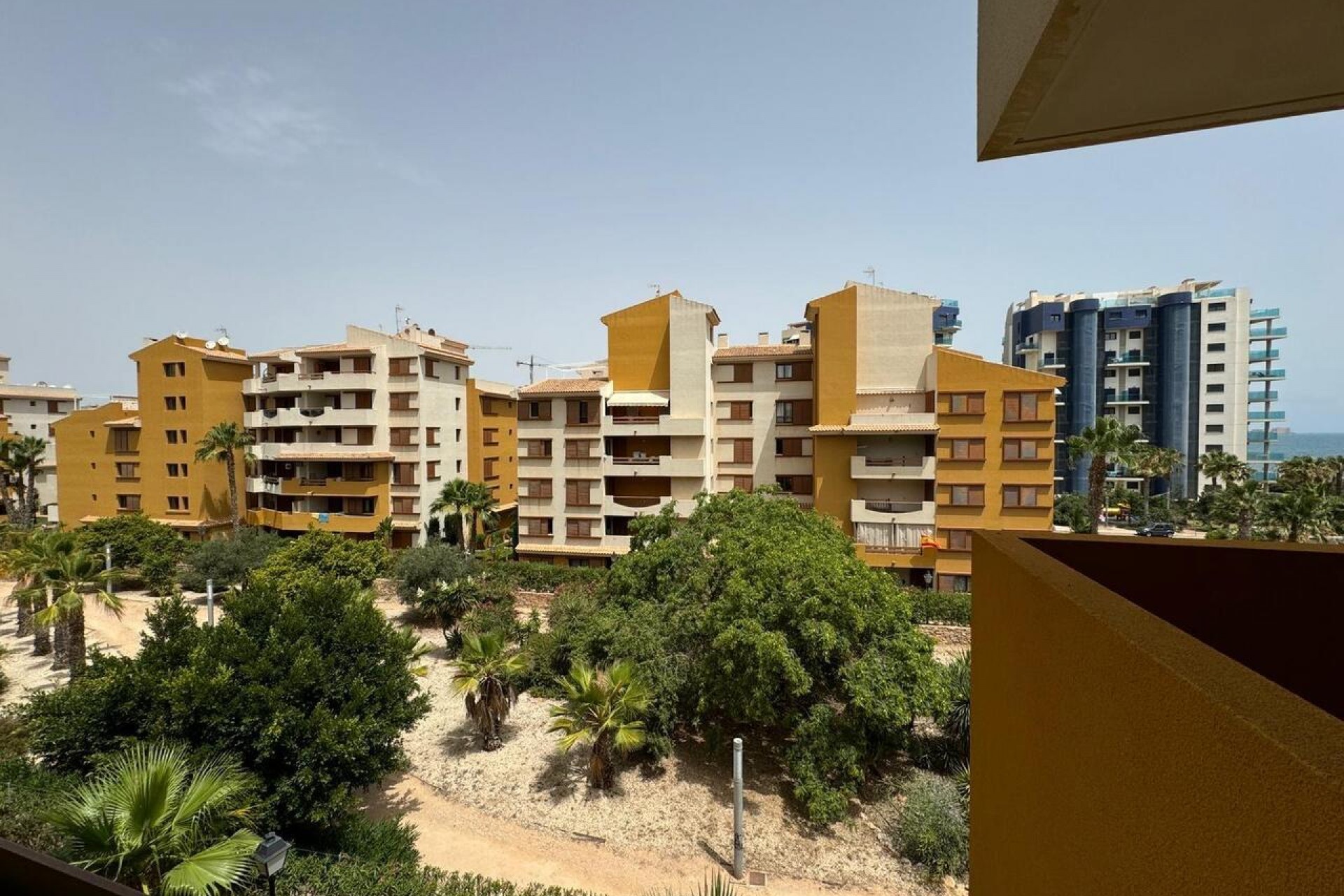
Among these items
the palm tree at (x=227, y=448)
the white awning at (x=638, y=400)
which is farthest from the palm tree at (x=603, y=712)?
the palm tree at (x=227, y=448)

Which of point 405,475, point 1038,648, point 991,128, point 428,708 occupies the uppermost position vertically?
point 991,128

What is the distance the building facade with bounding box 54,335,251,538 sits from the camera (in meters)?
33.9

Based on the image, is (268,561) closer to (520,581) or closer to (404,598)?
(404,598)

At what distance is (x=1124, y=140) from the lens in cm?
361

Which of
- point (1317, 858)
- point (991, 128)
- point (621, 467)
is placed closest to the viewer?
point (1317, 858)

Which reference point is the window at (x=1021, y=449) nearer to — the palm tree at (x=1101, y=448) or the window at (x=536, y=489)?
the palm tree at (x=1101, y=448)

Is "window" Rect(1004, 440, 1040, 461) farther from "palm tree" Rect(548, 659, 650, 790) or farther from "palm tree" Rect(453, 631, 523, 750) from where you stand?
"palm tree" Rect(453, 631, 523, 750)

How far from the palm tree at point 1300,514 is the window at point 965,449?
13.5m

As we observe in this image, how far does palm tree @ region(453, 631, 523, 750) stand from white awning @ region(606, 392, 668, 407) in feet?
49.6

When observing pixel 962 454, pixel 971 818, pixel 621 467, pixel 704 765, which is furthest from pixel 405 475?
pixel 971 818

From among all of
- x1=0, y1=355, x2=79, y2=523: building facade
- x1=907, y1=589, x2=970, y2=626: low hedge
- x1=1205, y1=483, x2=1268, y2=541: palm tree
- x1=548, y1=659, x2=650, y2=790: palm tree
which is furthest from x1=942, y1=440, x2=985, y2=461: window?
x1=0, y1=355, x2=79, y2=523: building facade

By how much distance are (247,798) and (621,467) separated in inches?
773

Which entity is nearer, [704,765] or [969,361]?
[704,765]

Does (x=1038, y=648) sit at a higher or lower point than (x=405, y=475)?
higher
